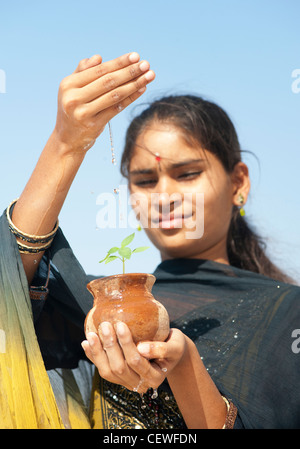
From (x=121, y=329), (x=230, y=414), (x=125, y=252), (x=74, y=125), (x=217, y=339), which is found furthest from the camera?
(x=217, y=339)

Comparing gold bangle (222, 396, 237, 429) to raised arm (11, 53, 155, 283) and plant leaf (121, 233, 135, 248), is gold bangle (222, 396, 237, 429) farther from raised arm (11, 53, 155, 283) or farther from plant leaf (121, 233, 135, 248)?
raised arm (11, 53, 155, 283)

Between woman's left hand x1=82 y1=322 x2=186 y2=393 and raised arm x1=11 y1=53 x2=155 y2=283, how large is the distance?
1.90 feet

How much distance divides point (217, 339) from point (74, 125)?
3.86ft

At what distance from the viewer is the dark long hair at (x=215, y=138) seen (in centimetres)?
290

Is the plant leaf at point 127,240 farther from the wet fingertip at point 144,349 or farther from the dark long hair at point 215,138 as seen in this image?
the dark long hair at point 215,138

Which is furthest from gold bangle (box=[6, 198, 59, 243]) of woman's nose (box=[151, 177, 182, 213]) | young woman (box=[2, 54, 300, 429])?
woman's nose (box=[151, 177, 182, 213])

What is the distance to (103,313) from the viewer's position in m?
1.60

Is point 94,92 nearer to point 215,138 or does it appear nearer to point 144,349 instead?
point 144,349

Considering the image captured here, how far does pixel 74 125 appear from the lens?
73.0 inches

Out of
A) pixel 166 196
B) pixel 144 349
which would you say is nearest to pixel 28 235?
pixel 144 349
